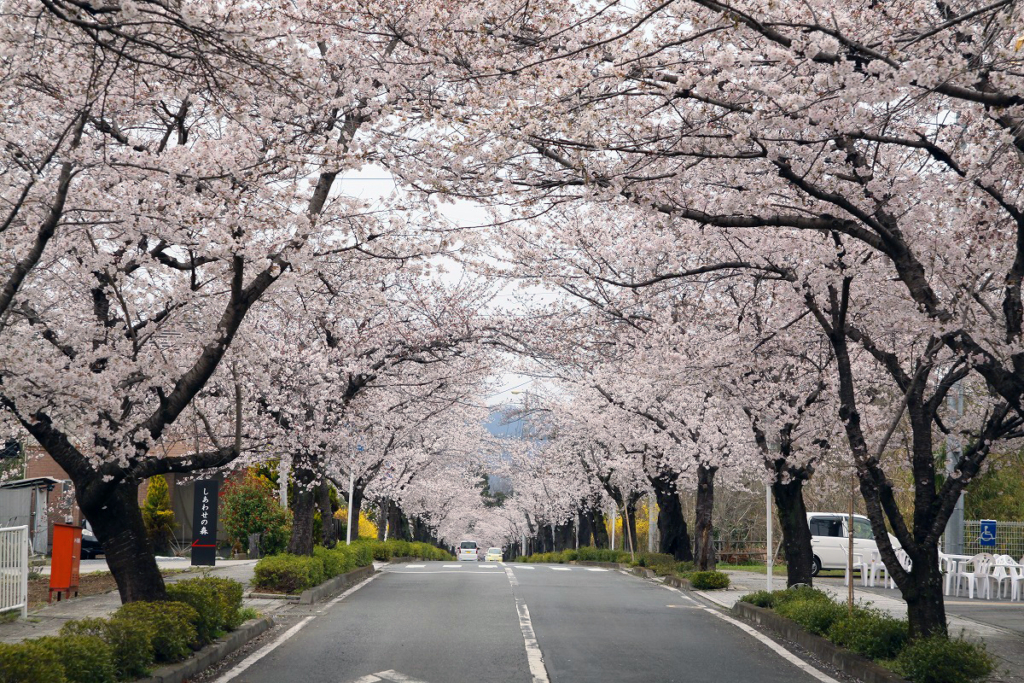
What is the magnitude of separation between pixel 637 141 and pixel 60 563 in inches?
509

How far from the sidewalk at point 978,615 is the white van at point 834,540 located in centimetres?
317

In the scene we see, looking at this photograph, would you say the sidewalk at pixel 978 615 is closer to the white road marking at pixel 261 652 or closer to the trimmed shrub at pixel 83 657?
the white road marking at pixel 261 652

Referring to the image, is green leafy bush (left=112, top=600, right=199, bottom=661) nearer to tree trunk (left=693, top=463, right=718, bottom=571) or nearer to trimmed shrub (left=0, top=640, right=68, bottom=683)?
trimmed shrub (left=0, top=640, right=68, bottom=683)

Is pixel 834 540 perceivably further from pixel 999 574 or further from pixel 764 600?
pixel 764 600

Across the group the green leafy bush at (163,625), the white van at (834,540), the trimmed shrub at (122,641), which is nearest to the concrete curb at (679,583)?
the white van at (834,540)

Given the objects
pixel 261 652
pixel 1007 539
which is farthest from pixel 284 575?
pixel 1007 539

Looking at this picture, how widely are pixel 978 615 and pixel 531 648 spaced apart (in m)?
9.91

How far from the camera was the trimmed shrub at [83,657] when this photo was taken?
732 centimetres

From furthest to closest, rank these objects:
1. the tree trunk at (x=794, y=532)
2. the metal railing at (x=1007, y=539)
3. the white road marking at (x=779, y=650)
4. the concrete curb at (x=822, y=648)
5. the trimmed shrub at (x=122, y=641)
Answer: the metal railing at (x=1007, y=539)
the tree trunk at (x=794, y=532)
the white road marking at (x=779, y=650)
the concrete curb at (x=822, y=648)
the trimmed shrub at (x=122, y=641)

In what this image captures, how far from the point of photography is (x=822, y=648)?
11.7m

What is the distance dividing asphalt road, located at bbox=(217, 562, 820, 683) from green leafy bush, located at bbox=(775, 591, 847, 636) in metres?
0.68

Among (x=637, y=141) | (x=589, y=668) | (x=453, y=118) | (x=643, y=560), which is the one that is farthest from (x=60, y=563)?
(x=643, y=560)

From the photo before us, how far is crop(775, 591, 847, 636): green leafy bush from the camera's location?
40.3ft

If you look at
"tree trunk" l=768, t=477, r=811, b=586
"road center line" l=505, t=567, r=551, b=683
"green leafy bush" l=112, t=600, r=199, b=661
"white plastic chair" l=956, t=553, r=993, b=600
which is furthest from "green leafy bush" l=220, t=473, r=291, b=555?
"green leafy bush" l=112, t=600, r=199, b=661
